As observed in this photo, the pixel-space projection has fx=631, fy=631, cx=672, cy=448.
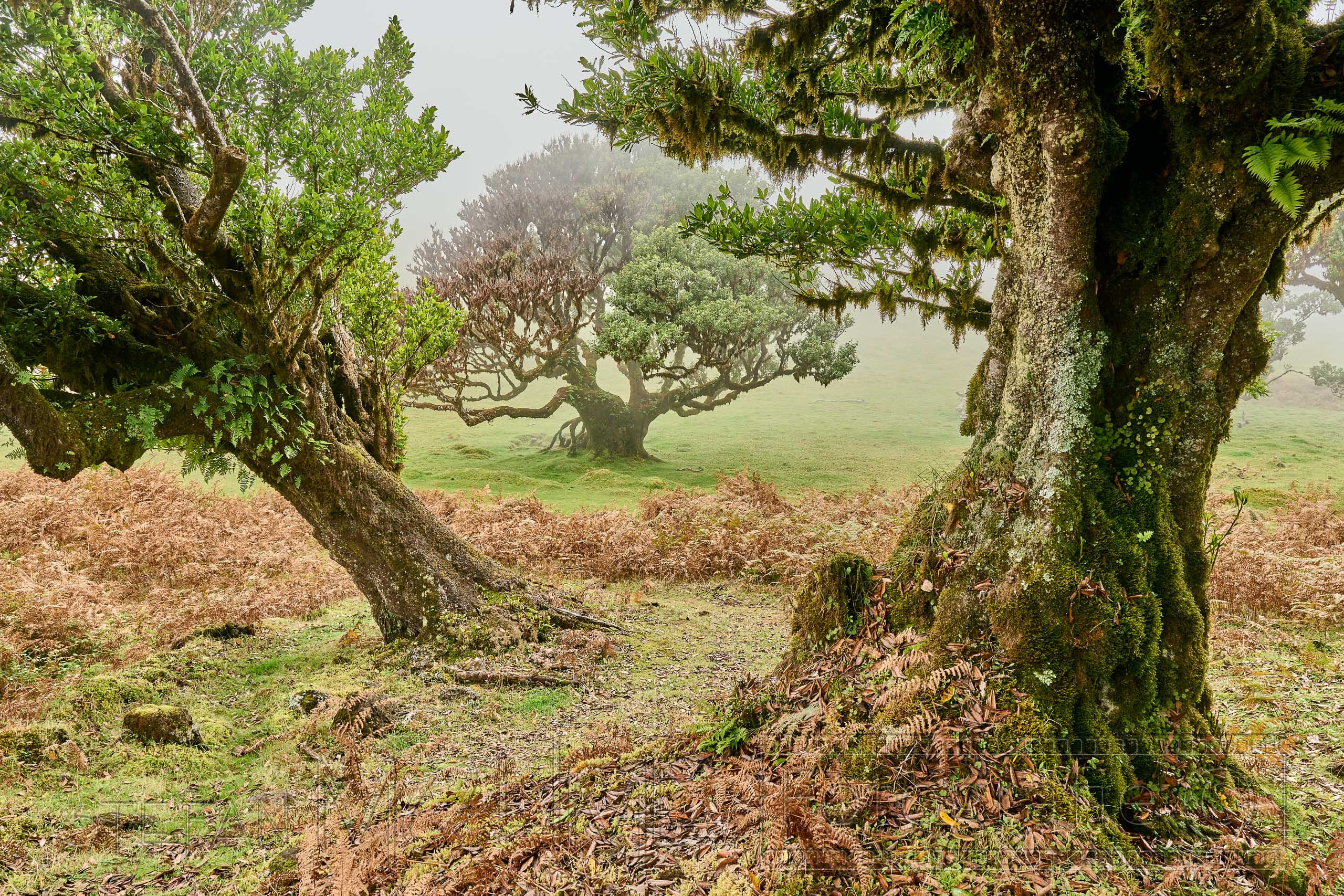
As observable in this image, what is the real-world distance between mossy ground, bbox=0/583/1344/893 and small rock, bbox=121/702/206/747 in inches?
4.2

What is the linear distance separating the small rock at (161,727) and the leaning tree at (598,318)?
11.4m

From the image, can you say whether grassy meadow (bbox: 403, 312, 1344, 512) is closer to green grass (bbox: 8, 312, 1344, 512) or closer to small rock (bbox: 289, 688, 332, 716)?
green grass (bbox: 8, 312, 1344, 512)

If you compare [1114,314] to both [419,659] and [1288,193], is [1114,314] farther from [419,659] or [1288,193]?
[419,659]

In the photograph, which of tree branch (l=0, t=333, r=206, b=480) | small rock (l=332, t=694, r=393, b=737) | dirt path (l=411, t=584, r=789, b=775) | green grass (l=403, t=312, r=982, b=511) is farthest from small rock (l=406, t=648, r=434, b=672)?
green grass (l=403, t=312, r=982, b=511)

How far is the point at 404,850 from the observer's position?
3.45 m

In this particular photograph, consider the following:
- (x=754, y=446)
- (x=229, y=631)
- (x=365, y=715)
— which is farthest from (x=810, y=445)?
(x=365, y=715)

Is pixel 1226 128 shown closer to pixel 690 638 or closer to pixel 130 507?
pixel 690 638

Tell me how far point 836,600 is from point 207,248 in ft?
20.1

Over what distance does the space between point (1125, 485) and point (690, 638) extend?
18.1ft

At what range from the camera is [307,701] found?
20.1ft

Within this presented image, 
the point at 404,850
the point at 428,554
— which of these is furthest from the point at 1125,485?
the point at 428,554

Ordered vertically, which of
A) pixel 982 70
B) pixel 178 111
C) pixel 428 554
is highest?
pixel 178 111

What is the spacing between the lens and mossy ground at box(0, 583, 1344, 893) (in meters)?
3.65

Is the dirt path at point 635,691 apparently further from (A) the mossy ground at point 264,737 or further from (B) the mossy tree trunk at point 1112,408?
(B) the mossy tree trunk at point 1112,408
